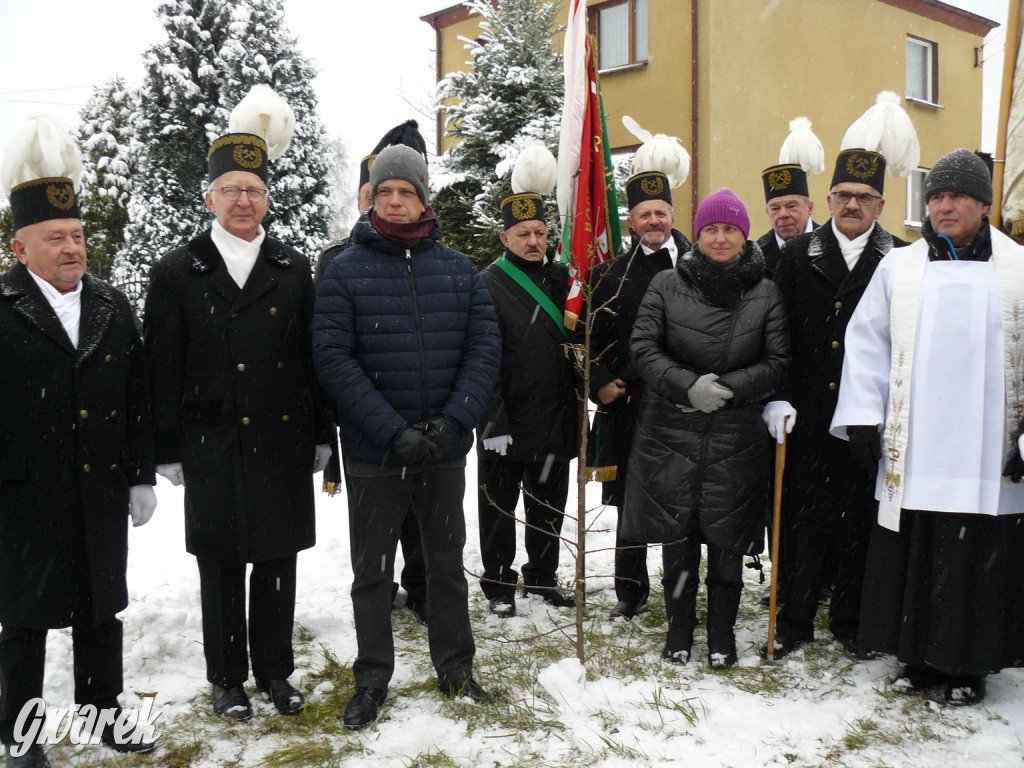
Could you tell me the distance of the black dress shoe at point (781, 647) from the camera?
4.17m

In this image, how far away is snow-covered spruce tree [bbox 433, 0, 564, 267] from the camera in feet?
→ 35.0

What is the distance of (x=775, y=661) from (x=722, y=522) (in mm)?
756

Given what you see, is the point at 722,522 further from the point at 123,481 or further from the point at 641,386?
the point at 123,481

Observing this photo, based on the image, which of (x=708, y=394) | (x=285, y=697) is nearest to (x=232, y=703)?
(x=285, y=697)

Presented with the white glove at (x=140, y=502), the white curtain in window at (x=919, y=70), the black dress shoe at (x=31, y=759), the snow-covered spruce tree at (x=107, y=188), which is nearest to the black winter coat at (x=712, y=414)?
the white glove at (x=140, y=502)

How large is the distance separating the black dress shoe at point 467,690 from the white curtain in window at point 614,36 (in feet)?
41.1

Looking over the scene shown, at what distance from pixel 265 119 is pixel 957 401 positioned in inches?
126

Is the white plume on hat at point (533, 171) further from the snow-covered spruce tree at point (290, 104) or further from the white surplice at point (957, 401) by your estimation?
the snow-covered spruce tree at point (290, 104)

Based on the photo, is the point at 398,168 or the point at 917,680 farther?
the point at 917,680

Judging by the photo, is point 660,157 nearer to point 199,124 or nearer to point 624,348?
point 624,348

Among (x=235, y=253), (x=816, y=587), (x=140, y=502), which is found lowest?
(x=816, y=587)

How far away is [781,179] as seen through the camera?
5.41 metres

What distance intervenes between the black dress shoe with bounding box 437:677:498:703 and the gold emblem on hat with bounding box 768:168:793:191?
3485 mm

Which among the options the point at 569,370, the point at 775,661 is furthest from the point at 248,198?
the point at 775,661
